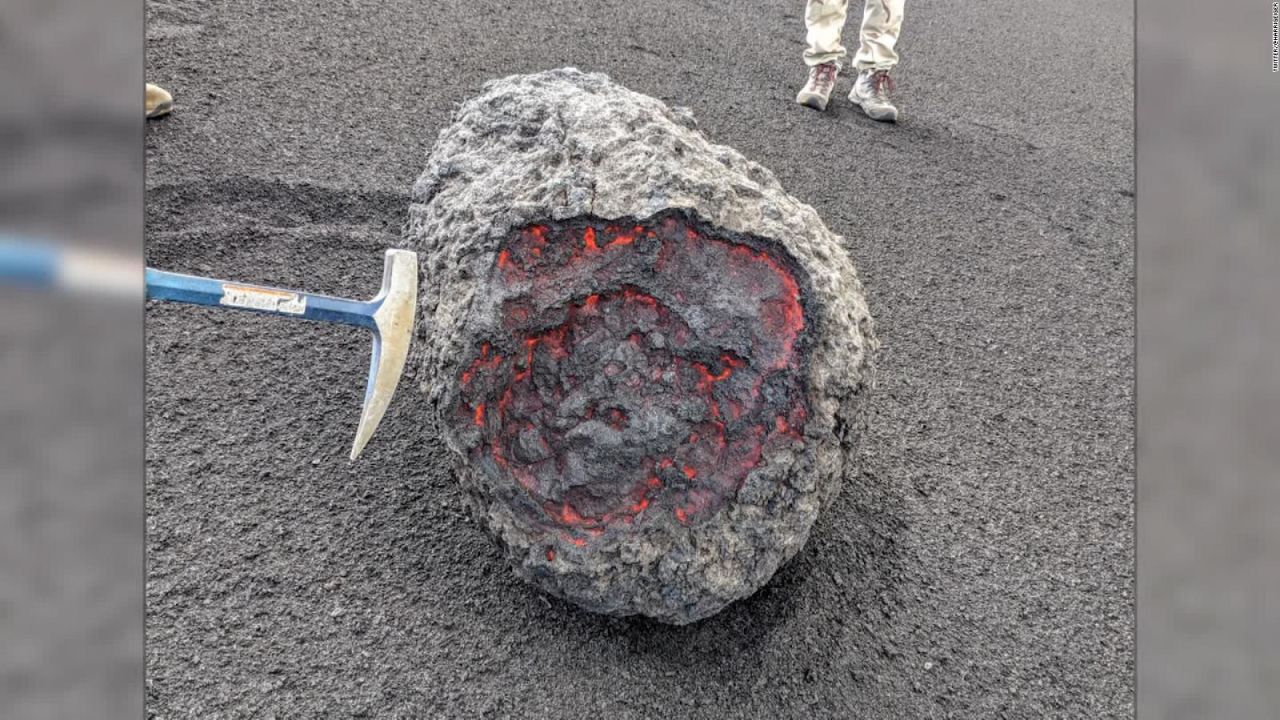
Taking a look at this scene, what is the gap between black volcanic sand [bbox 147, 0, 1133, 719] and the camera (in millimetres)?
1184

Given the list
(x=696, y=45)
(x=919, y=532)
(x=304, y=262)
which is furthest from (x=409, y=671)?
(x=696, y=45)

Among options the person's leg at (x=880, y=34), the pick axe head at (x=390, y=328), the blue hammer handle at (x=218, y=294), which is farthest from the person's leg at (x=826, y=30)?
the blue hammer handle at (x=218, y=294)

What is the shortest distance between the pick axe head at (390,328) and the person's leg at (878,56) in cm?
220

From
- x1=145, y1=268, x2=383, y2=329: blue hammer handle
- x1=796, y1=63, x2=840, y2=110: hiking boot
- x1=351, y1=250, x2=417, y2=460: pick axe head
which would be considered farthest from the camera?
x1=796, y1=63, x2=840, y2=110: hiking boot

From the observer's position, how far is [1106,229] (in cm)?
243

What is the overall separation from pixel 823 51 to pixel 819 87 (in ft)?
0.36

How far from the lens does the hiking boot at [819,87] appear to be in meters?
2.79

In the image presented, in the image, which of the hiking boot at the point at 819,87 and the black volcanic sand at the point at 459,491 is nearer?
the black volcanic sand at the point at 459,491

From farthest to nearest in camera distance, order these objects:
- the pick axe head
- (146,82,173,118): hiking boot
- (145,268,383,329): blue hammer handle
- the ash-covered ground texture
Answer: (146,82,173,118): hiking boot
the ash-covered ground texture
the pick axe head
(145,268,383,329): blue hammer handle

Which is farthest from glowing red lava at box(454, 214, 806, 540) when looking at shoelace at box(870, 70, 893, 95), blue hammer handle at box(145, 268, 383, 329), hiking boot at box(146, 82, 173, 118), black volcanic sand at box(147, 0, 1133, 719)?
shoelace at box(870, 70, 893, 95)

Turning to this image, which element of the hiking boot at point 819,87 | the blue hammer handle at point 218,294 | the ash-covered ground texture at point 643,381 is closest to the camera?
the blue hammer handle at point 218,294

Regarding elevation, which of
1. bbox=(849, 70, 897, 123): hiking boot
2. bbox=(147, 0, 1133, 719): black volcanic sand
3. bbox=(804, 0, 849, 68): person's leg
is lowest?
bbox=(147, 0, 1133, 719): black volcanic sand

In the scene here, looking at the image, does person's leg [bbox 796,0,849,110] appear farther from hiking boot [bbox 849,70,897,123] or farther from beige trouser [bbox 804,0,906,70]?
hiking boot [bbox 849,70,897,123]

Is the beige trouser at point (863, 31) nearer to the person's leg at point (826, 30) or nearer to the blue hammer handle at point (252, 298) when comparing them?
the person's leg at point (826, 30)
